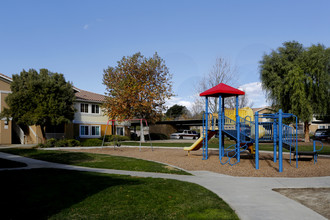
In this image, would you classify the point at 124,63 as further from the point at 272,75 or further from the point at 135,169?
the point at 135,169

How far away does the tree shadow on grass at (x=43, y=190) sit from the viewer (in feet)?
21.8

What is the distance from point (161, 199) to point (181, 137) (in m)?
43.4

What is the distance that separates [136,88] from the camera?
37.1 m

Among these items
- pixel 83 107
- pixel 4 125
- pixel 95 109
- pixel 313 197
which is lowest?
pixel 313 197

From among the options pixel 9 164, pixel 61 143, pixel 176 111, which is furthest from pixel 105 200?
pixel 176 111

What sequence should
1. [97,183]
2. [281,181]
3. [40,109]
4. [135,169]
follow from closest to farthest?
[97,183] → [281,181] → [135,169] → [40,109]

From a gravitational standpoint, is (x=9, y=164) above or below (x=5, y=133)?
below

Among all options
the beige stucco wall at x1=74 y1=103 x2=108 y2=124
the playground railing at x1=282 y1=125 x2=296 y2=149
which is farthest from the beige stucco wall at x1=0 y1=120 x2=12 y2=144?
the playground railing at x1=282 y1=125 x2=296 y2=149

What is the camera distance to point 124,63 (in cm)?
3878

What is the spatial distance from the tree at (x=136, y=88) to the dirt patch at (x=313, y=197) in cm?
2810

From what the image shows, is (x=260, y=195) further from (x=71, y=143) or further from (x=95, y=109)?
(x=95, y=109)

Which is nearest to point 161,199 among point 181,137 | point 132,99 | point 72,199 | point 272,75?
point 72,199

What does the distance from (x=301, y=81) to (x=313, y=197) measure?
27.6m

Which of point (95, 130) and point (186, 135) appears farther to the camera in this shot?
point (186, 135)
